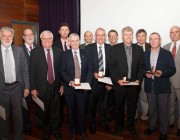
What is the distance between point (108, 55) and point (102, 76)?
41 centimetres

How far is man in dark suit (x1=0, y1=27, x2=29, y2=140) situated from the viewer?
2955mm

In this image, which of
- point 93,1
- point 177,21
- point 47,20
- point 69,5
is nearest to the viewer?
point 177,21

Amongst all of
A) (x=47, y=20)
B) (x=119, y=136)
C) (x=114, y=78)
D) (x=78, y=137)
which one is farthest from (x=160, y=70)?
(x=47, y=20)

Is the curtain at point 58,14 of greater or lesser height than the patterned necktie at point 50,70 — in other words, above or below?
above

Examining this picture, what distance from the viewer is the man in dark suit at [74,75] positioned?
128 inches

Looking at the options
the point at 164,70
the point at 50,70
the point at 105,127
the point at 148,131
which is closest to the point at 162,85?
the point at 164,70

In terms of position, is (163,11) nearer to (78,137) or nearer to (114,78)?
(114,78)

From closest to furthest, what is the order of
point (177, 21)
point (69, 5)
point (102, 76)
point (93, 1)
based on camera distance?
point (102, 76)
point (177, 21)
point (93, 1)
point (69, 5)

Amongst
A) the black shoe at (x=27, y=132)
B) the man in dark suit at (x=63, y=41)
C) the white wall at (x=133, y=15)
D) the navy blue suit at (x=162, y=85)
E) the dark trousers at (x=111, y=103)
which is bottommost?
the black shoe at (x=27, y=132)

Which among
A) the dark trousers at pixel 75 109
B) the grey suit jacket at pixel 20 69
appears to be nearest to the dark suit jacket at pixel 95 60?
the dark trousers at pixel 75 109

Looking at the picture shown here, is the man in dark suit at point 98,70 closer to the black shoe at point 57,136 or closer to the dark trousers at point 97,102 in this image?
the dark trousers at point 97,102

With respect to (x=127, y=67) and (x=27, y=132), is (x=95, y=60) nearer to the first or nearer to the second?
(x=127, y=67)

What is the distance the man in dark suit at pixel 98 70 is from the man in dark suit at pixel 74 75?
26cm

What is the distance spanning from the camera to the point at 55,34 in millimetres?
6398
